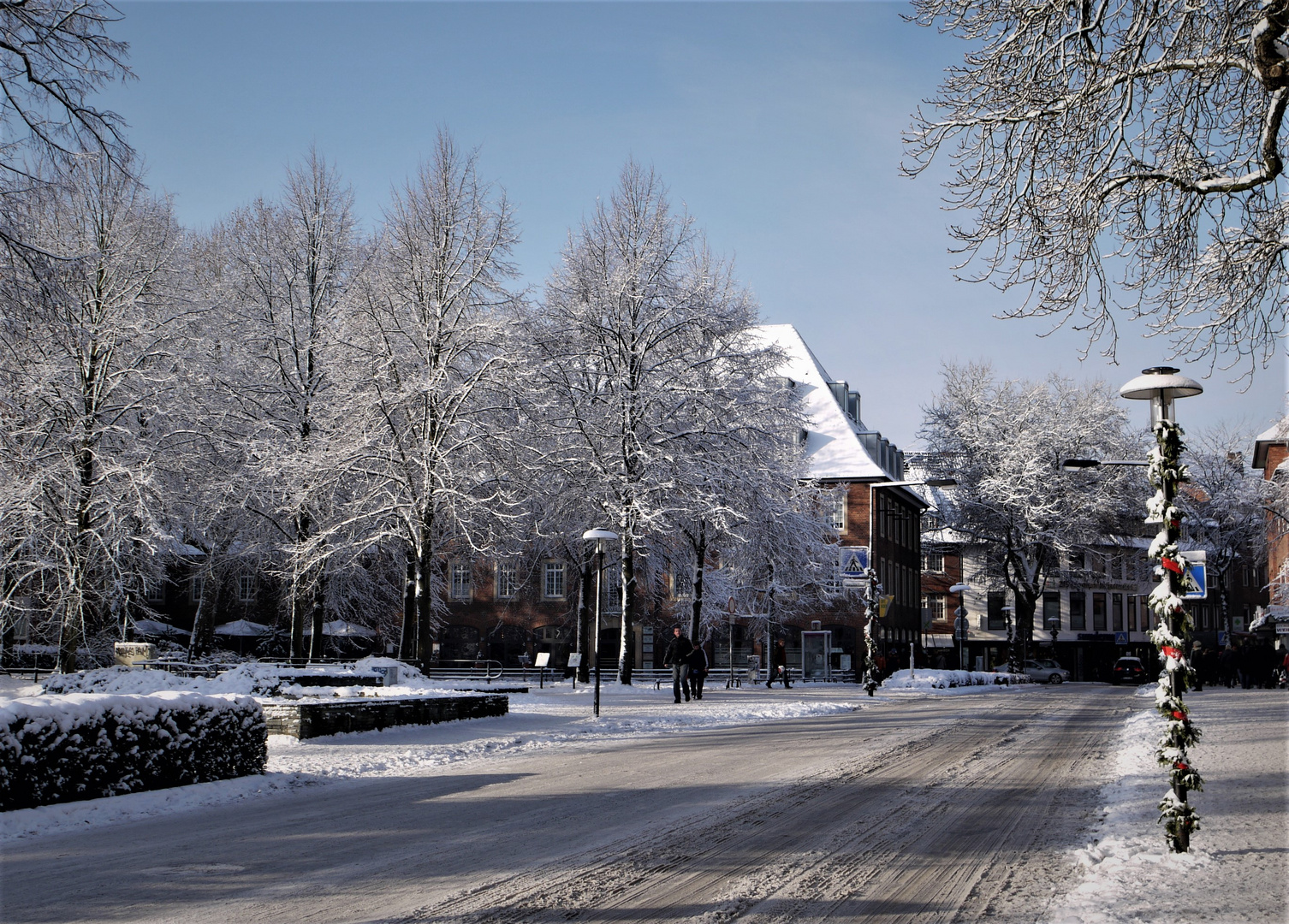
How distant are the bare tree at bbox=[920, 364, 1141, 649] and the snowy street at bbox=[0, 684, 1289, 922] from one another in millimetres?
41510

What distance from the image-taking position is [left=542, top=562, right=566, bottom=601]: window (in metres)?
55.8

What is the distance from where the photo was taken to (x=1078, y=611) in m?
77.8

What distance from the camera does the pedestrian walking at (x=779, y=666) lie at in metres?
37.3

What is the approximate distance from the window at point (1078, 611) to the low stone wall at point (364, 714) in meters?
67.9

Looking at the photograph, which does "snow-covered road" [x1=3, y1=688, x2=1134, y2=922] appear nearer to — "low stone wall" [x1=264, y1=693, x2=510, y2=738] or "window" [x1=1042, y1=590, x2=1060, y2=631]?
"low stone wall" [x1=264, y1=693, x2=510, y2=738]

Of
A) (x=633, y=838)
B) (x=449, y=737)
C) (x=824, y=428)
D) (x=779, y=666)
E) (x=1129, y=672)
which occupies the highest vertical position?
(x=824, y=428)

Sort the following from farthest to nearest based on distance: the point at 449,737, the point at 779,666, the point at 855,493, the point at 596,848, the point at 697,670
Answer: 1. the point at 855,493
2. the point at 779,666
3. the point at 697,670
4. the point at 449,737
5. the point at 596,848

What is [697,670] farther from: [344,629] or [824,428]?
[824,428]

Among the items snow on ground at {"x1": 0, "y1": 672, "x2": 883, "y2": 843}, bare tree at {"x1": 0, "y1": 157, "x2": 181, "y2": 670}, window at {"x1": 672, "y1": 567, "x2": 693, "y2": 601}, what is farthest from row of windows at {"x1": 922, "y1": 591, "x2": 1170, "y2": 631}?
bare tree at {"x1": 0, "y1": 157, "x2": 181, "y2": 670}

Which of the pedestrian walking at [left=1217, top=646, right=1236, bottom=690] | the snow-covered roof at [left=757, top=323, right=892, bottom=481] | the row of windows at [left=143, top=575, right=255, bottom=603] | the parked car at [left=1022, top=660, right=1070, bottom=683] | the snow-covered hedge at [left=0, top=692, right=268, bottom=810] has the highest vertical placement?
the snow-covered roof at [left=757, top=323, right=892, bottom=481]

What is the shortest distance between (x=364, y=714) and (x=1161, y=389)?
1222cm

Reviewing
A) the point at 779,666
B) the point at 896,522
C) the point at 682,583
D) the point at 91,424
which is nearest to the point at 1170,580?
the point at 91,424

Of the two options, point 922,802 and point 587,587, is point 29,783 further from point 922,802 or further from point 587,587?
point 587,587

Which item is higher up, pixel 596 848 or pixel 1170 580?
pixel 1170 580
